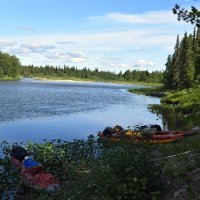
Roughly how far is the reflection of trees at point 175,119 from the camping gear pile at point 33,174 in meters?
19.2

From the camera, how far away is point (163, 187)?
37.3 ft

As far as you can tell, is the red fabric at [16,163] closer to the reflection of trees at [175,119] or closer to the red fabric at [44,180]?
the red fabric at [44,180]

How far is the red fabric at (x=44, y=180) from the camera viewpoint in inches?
629

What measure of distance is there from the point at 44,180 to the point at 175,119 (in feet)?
101

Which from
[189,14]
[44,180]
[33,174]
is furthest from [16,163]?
[189,14]

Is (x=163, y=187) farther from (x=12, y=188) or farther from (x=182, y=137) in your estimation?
(x=182, y=137)

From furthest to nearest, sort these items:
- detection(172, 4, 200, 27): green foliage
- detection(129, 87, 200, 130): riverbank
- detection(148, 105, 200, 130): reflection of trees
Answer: detection(129, 87, 200, 130): riverbank < detection(148, 105, 200, 130): reflection of trees < detection(172, 4, 200, 27): green foliage

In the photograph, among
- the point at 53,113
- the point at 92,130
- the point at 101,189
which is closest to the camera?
the point at 101,189

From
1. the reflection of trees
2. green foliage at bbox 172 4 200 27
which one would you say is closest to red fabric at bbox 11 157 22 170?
green foliage at bbox 172 4 200 27

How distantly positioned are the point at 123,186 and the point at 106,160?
141 cm

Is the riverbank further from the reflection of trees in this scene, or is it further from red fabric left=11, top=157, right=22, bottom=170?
red fabric left=11, top=157, right=22, bottom=170

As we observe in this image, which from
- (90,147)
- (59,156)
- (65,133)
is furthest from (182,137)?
(65,133)

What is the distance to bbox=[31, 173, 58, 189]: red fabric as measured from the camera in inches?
629

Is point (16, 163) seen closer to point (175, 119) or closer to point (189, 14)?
point (189, 14)
